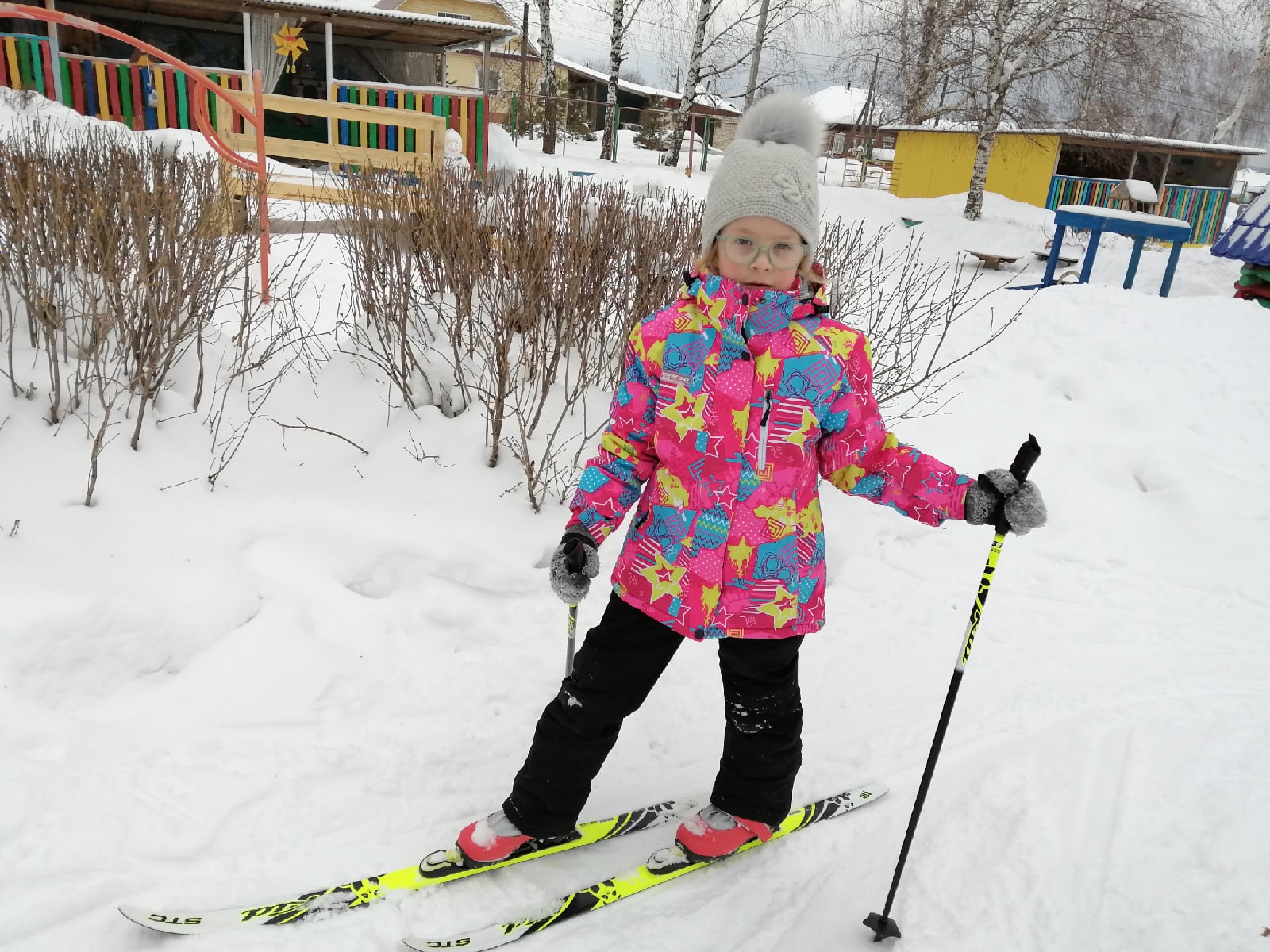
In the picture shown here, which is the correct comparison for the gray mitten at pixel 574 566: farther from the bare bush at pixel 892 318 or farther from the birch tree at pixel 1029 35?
the birch tree at pixel 1029 35

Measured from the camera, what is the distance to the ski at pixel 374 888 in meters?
1.78

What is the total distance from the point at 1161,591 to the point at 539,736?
10.1ft

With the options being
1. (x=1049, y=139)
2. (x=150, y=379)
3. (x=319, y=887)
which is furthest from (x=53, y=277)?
(x=1049, y=139)

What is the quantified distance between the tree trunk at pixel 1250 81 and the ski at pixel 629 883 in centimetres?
2505

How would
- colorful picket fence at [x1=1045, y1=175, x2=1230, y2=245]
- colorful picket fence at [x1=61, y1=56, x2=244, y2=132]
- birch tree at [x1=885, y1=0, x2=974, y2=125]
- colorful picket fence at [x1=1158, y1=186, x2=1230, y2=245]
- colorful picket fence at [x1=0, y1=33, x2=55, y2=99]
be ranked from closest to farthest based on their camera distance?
colorful picket fence at [x1=0, y1=33, x2=55, y2=99] < colorful picket fence at [x1=61, y1=56, x2=244, y2=132] < birch tree at [x1=885, y1=0, x2=974, y2=125] < colorful picket fence at [x1=1045, y1=175, x2=1230, y2=245] < colorful picket fence at [x1=1158, y1=186, x2=1230, y2=245]

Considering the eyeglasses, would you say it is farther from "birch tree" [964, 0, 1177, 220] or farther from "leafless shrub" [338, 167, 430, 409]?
"birch tree" [964, 0, 1177, 220]

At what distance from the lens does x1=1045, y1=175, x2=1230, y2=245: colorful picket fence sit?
17.2m

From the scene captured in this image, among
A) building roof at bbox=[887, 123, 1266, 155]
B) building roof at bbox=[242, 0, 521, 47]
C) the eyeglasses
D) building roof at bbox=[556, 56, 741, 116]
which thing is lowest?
the eyeglasses

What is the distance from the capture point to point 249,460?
3611mm

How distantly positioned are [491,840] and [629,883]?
350 mm

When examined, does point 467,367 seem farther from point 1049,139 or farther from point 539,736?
point 1049,139

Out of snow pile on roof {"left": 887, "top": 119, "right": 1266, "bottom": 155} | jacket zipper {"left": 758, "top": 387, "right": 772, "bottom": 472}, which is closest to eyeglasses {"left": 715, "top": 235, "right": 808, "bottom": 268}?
jacket zipper {"left": 758, "top": 387, "right": 772, "bottom": 472}

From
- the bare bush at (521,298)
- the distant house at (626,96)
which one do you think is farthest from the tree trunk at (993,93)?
the distant house at (626,96)

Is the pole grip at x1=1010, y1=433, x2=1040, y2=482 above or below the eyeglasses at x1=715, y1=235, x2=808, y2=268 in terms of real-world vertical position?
below
